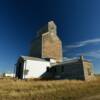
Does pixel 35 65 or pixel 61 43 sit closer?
pixel 35 65

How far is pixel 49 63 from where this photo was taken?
117ft

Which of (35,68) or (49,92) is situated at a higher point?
(35,68)

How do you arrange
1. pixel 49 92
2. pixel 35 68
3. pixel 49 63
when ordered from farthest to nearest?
pixel 49 63 < pixel 35 68 < pixel 49 92

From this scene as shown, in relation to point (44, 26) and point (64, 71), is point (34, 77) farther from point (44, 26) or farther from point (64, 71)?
point (44, 26)

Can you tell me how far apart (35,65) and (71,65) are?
845 centimetres

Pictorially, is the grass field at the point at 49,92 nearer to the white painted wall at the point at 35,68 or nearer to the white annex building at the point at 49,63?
the white annex building at the point at 49,63

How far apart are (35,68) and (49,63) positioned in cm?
446

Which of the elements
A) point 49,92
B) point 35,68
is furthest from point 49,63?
point 49,92

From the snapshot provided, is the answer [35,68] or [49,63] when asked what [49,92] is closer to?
[35,68]

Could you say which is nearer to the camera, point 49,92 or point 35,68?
point 49,92

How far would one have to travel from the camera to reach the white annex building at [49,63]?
28328 mm

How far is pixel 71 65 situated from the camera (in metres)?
29.4

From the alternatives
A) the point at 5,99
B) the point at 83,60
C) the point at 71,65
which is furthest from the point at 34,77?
the point at 5,99

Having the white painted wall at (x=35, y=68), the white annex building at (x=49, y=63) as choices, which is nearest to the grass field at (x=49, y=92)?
the white annex building at (x=49, y=63)
